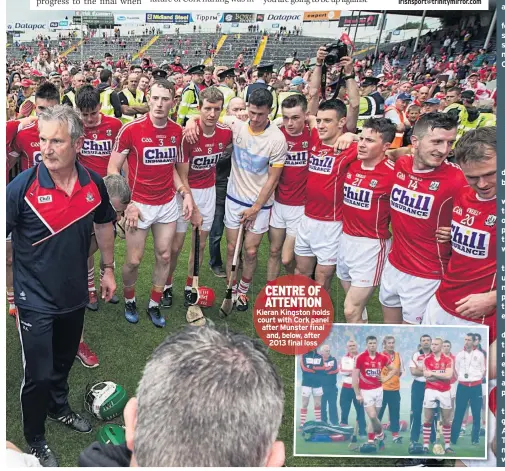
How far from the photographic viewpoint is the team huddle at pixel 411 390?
2.32 m

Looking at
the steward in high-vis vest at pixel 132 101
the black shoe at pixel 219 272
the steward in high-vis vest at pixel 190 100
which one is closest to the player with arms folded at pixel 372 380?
the black shoe at pixel 219 272

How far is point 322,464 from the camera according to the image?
8.06ft

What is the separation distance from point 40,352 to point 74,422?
540 mm

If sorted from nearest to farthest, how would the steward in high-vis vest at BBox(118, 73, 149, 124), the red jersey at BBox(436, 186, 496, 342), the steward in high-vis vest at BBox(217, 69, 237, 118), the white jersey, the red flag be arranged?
the red jersey at BBox(436, 186, 496, 342), the red flag, the white jersey, the steward in high-vis vest at BBox(217, 69, 237, 118), the steward in high-vis vest at BBox(118, 73, 149, 124)

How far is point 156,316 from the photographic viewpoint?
3.69 metres

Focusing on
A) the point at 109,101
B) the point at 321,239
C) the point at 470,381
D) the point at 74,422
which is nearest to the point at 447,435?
the point at 470,381

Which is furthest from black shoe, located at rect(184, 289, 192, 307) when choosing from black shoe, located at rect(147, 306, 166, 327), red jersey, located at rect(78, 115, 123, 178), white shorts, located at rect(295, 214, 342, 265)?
red jersey, located at rect(78, 115, 123, 178)

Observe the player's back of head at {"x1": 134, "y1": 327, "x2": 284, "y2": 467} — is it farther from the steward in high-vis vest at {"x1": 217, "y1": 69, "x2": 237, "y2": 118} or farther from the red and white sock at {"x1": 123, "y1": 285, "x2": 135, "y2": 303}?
the steward in high-vis vest at {"x1": 217, "y1": 69, "x2": 237, "y2": 118}

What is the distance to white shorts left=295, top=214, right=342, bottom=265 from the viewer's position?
11.4 ft

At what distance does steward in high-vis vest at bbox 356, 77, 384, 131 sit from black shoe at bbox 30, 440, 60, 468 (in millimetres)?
3273

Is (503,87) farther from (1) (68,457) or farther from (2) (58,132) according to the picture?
(1) (68,457)

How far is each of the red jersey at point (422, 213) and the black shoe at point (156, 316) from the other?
1601mm

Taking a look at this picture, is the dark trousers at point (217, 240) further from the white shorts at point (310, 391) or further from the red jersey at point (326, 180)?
the white shorts at point (310, 391)

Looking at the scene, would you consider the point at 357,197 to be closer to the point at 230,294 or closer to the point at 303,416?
the point at 230,294
